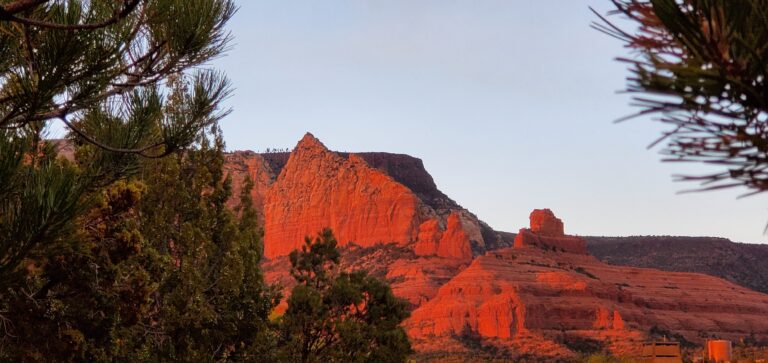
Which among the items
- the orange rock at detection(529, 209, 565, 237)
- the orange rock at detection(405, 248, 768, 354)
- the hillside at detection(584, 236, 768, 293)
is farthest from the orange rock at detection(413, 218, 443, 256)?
the hillside at detection(584, 236, 768, 293)

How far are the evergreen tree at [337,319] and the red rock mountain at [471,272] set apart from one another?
5181cm

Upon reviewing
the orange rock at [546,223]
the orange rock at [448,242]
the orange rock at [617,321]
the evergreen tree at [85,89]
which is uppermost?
the orange rock at [546,223]

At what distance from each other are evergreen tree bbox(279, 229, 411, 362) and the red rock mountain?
51812 mm

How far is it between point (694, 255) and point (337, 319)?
121 m

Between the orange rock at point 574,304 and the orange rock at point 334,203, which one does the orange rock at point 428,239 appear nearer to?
the orange rock at point 334,203

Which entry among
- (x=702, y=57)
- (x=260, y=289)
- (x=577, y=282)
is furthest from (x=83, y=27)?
(x=577, y=282)

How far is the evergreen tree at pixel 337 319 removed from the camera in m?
27.8

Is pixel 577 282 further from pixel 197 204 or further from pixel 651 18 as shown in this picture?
pixel 651 18

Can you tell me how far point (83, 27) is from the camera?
800 centimetres

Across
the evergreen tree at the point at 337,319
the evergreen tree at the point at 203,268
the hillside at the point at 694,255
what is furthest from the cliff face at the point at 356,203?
the evergreen tree at the point at 203,268

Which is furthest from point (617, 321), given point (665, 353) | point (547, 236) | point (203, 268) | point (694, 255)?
point (665, 353)

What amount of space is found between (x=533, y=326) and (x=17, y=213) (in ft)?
301

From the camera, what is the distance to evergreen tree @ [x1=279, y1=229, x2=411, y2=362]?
1093 inches

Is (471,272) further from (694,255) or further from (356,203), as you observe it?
(694,255)
